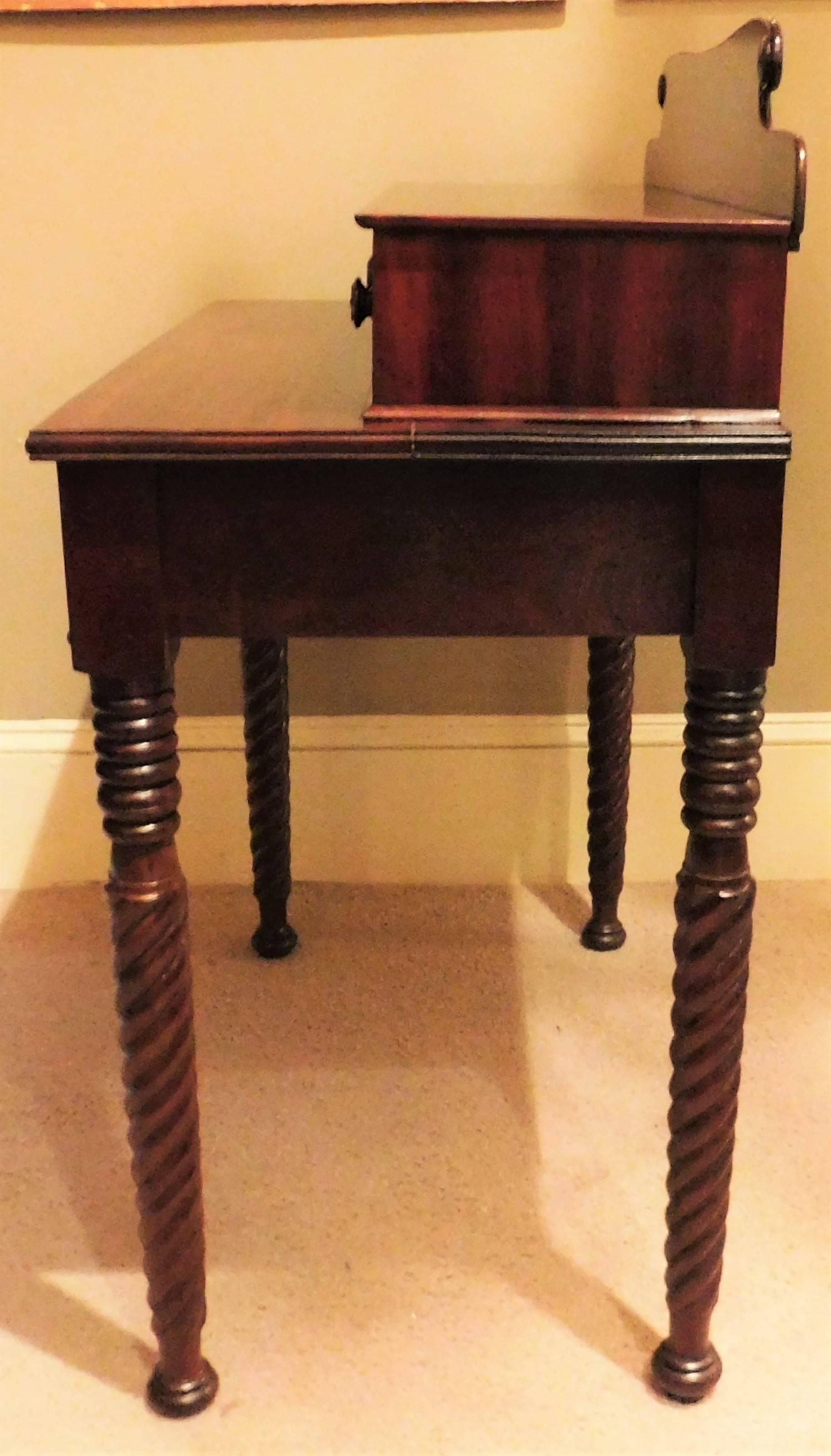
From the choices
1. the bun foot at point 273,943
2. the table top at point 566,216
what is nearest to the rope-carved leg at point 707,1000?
the table top at point 566,216

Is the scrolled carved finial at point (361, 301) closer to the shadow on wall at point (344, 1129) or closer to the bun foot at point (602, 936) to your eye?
the shadow on wall at point (344, 1129)

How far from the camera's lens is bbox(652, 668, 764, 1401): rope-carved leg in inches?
33.0

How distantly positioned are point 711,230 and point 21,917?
4.00ft

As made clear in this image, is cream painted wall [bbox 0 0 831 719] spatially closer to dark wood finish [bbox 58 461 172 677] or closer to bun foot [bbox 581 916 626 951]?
bun foot [bbox 581 916 626 951]

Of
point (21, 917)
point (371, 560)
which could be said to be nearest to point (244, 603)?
point (371, 560)

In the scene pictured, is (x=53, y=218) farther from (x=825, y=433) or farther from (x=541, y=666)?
(x=825, y=433)

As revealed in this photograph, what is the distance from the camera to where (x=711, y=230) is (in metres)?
0.72

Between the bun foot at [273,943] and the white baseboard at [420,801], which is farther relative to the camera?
the white baseboard at [420,801]

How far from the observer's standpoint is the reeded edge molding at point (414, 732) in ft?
5.38

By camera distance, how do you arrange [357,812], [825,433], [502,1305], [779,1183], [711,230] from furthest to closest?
1. [357,812]
2. [825,433]
3. [779,1183]
4. [502,1305]
5. [711,230]

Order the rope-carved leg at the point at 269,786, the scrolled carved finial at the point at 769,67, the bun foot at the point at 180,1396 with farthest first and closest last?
the rope-carved leg at the point at 269,786
the bun foot at the point at 180,1396
the scrolled carved finial at the point at 769,67

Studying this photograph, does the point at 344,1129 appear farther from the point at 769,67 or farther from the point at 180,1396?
the point at 769,67

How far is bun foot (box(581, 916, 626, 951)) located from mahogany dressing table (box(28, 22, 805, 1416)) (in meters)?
0.61

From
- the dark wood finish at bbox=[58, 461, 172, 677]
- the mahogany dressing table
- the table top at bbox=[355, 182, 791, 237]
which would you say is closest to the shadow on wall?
the mahogany dressing table
